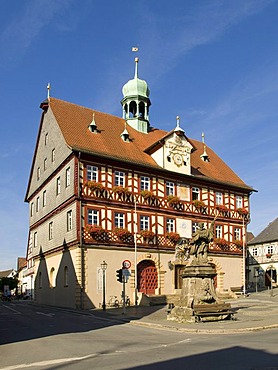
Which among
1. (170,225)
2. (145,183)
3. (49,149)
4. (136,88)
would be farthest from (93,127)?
(170,225)

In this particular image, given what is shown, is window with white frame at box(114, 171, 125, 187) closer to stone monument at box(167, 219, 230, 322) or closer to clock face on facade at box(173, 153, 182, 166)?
clock face on facade at box(173, 153, 182, 166)

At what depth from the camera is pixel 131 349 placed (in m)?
13.6

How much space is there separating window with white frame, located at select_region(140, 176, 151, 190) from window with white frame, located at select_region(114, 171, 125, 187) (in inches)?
71.5

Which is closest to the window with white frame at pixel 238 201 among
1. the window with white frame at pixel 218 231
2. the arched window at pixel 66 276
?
the window with white frame at pixel 218 231

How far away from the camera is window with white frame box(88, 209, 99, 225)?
3512 centimetres

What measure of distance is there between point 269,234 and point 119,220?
116 ft

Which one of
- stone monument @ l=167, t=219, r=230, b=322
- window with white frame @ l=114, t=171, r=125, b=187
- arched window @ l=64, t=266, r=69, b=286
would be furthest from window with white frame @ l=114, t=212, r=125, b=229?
stone monument @ l=167, t=219, r=230, b=322

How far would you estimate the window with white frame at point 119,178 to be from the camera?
122 ft

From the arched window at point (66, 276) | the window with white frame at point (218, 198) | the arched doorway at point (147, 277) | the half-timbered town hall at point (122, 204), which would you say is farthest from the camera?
the window with white frame at point (218, 198)

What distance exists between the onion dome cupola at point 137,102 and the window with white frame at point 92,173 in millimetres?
10276

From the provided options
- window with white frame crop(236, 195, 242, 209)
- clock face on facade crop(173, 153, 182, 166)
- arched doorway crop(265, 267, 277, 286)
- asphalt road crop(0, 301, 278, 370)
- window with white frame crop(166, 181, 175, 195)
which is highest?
clock face on facade crop(173, 153, 182, 166)

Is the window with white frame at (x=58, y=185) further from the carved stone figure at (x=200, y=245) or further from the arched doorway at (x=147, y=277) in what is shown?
the carved stone figure at (x=200, y=245)

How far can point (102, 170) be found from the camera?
3644 cm

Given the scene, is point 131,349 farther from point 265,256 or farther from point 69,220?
point 265,256
